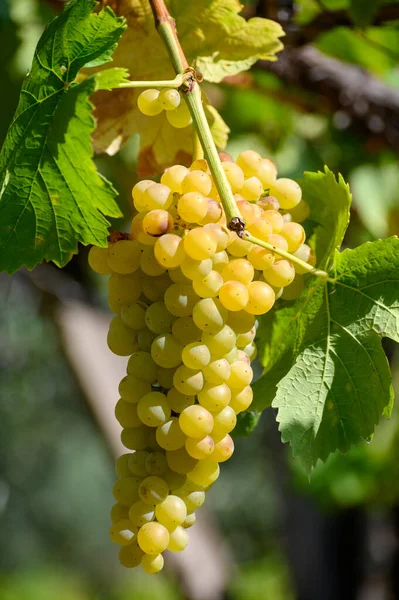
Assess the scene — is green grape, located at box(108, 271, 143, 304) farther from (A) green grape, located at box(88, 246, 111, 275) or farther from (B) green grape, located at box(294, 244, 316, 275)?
(B) green grape, located at box(294, 244, 316, 275)

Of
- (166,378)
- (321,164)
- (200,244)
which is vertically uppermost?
(200,244)

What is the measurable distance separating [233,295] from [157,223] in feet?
0.26

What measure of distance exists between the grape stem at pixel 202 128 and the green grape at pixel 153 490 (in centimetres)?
21

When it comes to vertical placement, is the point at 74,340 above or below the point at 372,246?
below

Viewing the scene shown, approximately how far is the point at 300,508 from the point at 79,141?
213cm

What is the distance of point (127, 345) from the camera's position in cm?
59

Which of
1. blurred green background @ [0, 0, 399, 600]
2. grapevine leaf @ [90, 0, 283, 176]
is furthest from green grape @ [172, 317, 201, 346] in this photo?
blurred green background @ [0, 0, 399, 600]

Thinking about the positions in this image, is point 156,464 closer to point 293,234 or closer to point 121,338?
point 121,338

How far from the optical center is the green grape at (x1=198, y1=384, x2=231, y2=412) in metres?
0.55

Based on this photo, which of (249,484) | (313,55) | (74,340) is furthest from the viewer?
(249,484)

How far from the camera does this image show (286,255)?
58cm

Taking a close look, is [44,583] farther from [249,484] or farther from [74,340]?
[74,340]

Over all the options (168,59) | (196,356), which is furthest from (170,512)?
(168,59)

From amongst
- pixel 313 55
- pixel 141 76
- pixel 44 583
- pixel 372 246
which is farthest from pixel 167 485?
pixel 44 583
